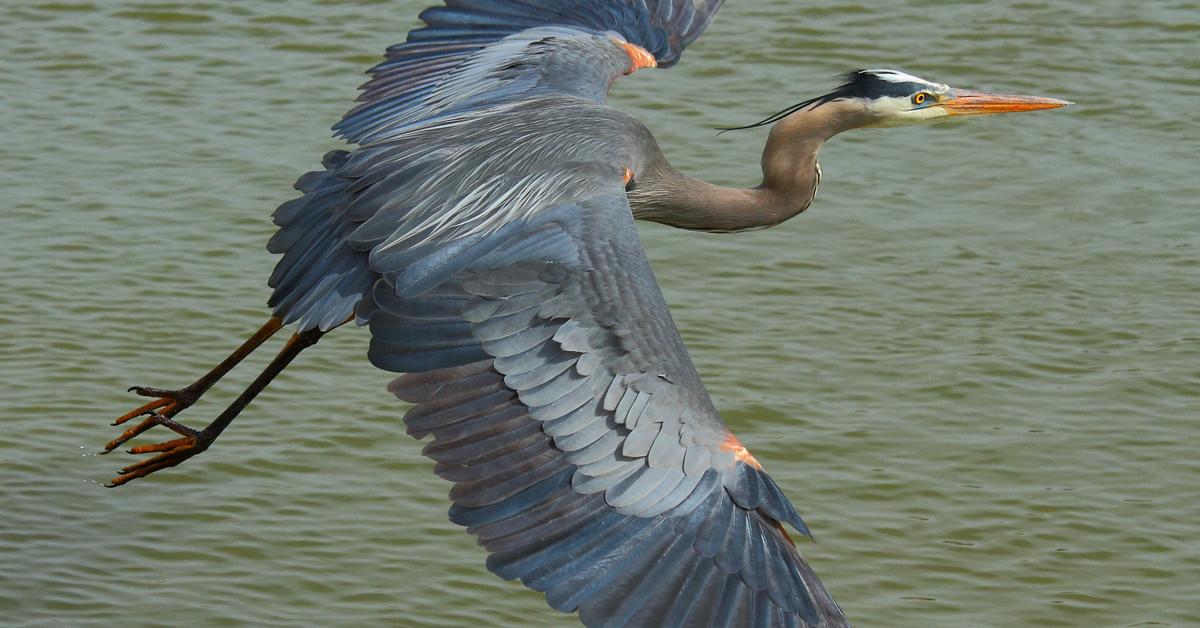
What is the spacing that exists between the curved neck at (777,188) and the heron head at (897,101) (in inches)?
1.3

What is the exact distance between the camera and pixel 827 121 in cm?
854

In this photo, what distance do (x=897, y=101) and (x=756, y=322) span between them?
6.89ft

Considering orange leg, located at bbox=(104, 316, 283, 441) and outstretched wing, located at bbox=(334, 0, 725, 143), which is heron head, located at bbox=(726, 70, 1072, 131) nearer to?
outstretched wing, located at bbox=(334, 0, 725, 143)

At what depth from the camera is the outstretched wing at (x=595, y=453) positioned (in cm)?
606

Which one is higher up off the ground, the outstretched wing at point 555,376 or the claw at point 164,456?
the outstretched wing at point 555,376

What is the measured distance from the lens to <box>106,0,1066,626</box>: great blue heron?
6102 millimetres

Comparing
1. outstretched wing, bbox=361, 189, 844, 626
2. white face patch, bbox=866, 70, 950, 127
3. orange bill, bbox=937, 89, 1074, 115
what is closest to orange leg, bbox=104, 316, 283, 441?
outstretched wing, bbox=361, 189, 844, 626

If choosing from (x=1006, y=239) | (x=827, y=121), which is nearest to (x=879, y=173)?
(x=1006, y=239)

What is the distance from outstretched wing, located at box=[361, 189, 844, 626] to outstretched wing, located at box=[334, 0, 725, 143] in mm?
1790

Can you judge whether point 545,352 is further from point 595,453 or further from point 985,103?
point 985,103

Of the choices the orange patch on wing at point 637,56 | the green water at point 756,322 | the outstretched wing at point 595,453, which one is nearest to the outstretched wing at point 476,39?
the orange patch on wing at point 637,56

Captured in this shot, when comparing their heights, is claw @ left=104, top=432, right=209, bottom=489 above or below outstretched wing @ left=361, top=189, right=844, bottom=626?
below

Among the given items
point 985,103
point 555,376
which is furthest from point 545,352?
point 985,103

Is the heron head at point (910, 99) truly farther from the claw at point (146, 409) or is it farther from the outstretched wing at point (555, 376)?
the claw at point (146, 409)
